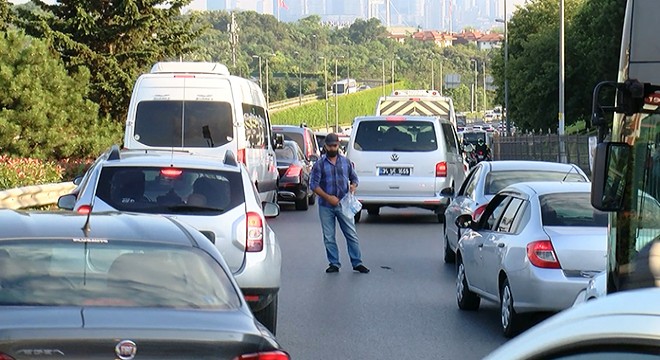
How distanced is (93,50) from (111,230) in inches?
1816

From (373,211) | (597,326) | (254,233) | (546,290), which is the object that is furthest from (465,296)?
(373,211)

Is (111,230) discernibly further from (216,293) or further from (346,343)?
(346,343)

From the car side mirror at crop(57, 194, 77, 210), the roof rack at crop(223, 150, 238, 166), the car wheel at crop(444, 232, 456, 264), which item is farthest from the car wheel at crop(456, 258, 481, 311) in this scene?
the car wheel at crop(444, 232, 456, 264)

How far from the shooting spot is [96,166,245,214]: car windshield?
11.5 m

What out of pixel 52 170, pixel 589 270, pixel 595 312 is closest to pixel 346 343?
pixel 589 270

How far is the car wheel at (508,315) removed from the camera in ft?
36.8

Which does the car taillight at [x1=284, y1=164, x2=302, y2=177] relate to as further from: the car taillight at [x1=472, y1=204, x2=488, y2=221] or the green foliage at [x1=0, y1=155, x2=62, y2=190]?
the car taillight at [x1=472, y1=204, x2=488, y2=221]

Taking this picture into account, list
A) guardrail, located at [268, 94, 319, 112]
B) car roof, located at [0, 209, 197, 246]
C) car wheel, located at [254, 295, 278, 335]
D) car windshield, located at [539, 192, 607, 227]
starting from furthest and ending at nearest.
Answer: guardrail, located at [268, 94, 319, 112]
car windshield, located at [539, 192, 607, 227]
car wheel, located at [254, 295, 278, 335]
car roof, located at [0, 209, 197, 246]

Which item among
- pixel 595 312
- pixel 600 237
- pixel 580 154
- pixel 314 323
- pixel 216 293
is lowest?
pixel 580 154

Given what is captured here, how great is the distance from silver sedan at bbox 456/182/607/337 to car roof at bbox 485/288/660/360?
7651 mm

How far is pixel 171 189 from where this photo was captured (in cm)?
1155

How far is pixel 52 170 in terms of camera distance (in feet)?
105

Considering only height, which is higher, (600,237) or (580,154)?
(600,237)

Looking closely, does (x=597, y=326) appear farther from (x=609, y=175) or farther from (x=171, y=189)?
(x=171, y=189)
